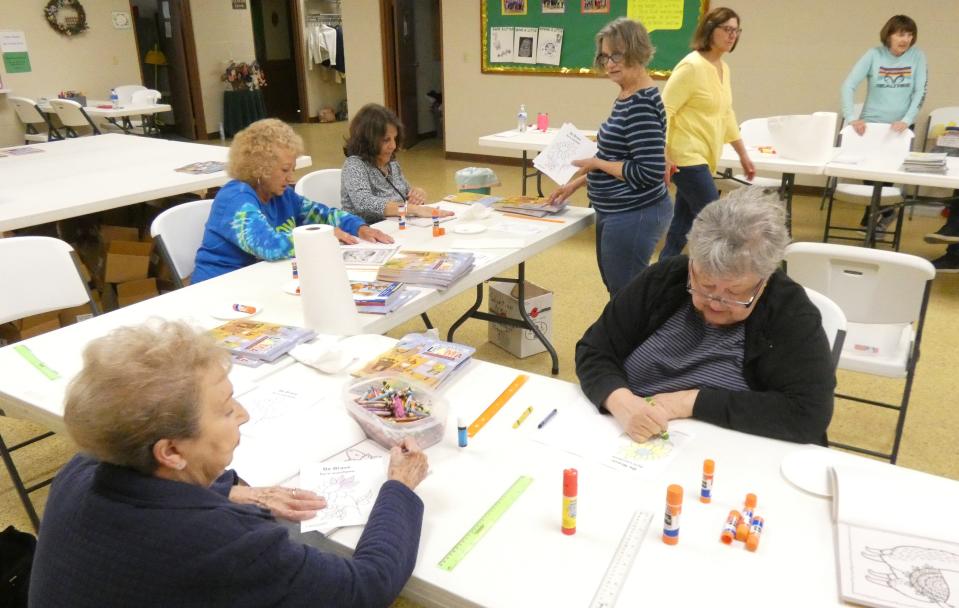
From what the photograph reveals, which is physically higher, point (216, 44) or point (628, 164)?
point (216, 44)

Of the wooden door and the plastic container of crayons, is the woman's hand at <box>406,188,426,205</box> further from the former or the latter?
the wooden door

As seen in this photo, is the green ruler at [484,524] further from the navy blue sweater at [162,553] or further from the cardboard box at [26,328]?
the cardboard box at [26,328]

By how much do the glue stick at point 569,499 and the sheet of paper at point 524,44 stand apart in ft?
22.3

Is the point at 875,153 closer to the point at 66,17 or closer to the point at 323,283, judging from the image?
the point at 323,283

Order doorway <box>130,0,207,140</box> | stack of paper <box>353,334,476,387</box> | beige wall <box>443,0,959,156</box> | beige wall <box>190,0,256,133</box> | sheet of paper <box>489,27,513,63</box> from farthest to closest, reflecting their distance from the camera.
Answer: beige wall <box>190,0,256,133</box>
doorway <box>130,0,207,140</box>
sheet of paper <box>489,27,513,63</box>
beige wall <box>443,0,959,156</box>
stack of paper <box>353,334,476,387</box>

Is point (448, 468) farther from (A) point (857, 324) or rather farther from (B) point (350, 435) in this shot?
(A) point (857, 324)

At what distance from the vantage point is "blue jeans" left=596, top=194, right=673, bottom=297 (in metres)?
2.84

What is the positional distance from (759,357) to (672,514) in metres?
0.60

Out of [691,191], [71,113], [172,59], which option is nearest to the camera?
[691,191]

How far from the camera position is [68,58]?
26.4 feet

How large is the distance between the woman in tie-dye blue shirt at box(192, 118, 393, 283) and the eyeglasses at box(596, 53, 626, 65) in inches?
47.7

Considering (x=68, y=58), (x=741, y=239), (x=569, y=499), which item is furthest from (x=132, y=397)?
(x=68, y=58)

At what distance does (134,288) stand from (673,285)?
3.09 metres

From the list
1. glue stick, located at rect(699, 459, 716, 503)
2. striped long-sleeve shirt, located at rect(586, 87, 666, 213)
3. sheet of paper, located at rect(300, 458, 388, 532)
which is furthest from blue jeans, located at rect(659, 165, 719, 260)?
sheet of paper, located at rect(300, 458, 388, 532)
